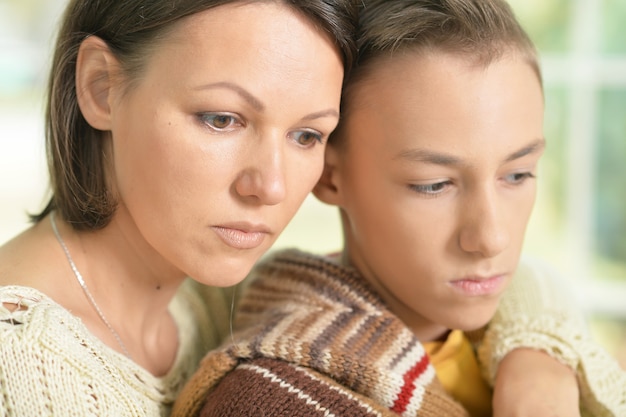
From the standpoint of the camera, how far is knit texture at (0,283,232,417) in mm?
986

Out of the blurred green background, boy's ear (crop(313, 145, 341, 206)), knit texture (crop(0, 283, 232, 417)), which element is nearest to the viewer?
knit texture (crop(0, 283, 232, 417))

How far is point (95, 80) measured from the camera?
1215 millimetres

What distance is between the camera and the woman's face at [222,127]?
109 cm

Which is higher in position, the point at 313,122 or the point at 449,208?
the point at 313,122

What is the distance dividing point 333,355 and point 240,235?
22 cm

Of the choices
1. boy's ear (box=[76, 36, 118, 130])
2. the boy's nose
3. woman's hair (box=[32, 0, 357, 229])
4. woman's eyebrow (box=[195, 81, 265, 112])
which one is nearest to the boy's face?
the boy's nose

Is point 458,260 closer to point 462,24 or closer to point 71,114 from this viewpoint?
point 462,24

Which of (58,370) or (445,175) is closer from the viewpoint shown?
(58,370)

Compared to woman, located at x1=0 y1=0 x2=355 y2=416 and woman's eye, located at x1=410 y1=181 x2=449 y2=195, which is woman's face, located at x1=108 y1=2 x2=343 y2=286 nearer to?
woman, located at x1=0 y1=0 x2=355 y2=416

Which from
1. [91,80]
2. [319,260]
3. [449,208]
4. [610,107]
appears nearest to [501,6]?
[449,208]

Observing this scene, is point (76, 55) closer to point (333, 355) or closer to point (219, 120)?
point (219, 120)

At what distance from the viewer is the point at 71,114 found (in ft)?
4.17

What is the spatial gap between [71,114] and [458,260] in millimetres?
652

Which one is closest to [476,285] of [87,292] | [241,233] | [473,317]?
[473,317]
